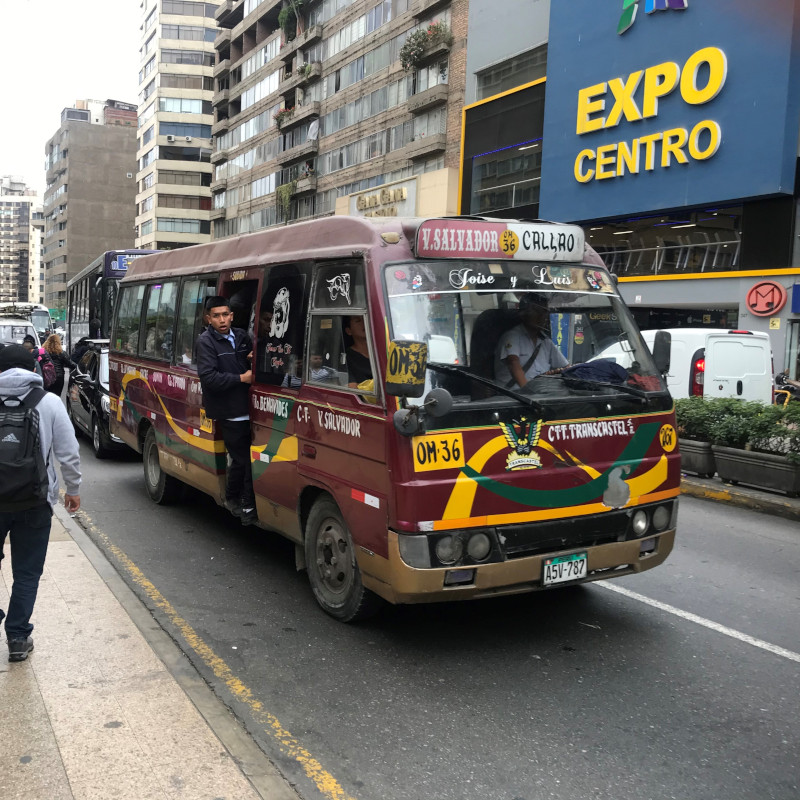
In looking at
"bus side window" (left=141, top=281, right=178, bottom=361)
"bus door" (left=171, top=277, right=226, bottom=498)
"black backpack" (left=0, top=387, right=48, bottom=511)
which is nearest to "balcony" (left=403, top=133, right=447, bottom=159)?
"bus side window" (left=141, top=281, right=178, bottom=361)

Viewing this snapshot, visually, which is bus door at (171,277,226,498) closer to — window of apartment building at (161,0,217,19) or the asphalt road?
the asphalt road

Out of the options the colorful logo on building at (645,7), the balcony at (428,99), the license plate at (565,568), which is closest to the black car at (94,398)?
the license plate at (565,568)

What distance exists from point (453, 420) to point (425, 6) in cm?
4141

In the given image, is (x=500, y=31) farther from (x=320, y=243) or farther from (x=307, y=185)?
(x=320, y=243)

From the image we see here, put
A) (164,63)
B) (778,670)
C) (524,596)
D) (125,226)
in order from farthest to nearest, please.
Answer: (125,226) < (164,63) < (524,596) < (778,670)

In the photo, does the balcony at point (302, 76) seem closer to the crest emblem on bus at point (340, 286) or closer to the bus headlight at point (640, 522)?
the crest emblem on bus at point (340, 286)

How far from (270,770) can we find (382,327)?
7.68 ft

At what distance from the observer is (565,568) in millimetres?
4672

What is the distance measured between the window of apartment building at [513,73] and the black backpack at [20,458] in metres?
30.5

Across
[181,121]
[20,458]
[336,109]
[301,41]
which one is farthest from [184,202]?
[20,458]

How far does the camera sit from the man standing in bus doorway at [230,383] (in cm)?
624

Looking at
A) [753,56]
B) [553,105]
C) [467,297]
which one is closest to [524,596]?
[467,297]

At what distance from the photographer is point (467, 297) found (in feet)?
15.7

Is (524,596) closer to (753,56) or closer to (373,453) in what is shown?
(373,453)
